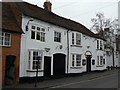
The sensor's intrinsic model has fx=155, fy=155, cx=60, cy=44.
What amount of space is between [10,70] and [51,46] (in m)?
5.52

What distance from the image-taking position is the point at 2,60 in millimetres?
12914

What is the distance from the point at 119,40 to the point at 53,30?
64.3 ft

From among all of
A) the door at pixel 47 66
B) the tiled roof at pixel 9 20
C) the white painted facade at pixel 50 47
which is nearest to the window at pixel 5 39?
the tiled roof at pixel 9 20

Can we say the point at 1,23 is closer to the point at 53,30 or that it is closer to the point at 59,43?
the point at 53,30

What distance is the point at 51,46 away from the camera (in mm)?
17828

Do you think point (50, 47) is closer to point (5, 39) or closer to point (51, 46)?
point (51, 46)

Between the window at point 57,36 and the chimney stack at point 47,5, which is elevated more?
the chimney stack at point 47,5

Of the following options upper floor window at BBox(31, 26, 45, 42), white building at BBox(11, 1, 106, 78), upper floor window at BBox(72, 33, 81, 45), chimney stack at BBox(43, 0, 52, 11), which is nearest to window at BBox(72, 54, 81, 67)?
white building at BBox(11, 1, 106, 78)

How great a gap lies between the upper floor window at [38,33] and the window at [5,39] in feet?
8.91

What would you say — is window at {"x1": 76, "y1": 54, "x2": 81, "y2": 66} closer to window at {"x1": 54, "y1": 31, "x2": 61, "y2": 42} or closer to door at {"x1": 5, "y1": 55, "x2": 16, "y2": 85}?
window at {"x1": 54, "y1": 31, "x2": 61, "y2": 42}

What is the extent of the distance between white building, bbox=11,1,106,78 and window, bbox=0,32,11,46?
1.42 m

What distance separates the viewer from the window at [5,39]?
43.2ft

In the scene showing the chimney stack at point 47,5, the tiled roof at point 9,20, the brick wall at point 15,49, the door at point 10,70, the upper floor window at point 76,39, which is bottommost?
the door at point 10,70

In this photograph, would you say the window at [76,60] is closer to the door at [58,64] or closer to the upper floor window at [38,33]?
the door at [58,64]
